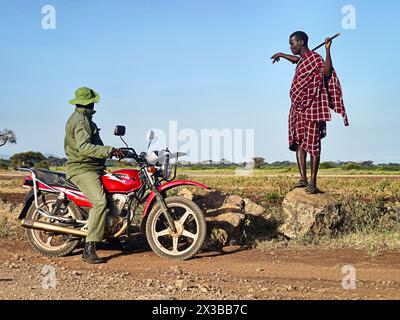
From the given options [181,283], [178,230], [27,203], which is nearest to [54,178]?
[27,203]

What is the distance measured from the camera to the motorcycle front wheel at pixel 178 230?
25.4 feet

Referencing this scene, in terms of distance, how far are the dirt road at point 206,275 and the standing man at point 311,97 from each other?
74.2 inches

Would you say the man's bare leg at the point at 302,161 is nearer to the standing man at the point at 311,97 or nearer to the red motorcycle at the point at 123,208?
the standing man at the point at 311,97

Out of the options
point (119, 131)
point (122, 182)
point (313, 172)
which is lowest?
point (122, 182)

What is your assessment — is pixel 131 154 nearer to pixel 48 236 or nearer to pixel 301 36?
pixel 48 236

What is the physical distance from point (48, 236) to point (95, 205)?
115cm

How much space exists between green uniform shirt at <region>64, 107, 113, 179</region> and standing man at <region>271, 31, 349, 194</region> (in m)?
3.55

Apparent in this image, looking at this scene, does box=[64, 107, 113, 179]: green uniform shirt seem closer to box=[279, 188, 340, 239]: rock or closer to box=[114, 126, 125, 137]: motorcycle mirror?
box=[114, 126, 125, 137]: motorcycle mirror

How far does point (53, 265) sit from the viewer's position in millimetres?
7535

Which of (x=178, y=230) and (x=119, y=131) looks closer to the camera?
(x=119, y=131)

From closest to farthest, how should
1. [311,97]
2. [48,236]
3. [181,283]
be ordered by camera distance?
[181,283] → [48,236] → [311,97]

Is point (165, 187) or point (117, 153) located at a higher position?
point (117, 153)

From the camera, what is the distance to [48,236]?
27.3 ft
